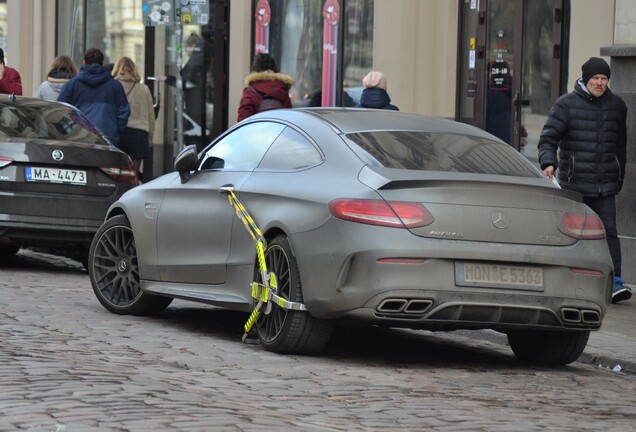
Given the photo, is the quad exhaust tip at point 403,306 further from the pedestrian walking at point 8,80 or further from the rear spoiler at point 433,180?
the pedestrian walking at point 8,80

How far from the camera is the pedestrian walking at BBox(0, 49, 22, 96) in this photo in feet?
65.2

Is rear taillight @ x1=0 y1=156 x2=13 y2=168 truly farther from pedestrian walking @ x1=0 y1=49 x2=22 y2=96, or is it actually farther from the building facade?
pedestrian walking @ x1=0 y1=49 x2=22 y2=96

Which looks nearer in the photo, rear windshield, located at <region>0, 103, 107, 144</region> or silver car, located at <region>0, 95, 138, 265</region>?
silver car, located at <region>0, 95, 138, 265</region>

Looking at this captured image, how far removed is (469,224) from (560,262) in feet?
1.93

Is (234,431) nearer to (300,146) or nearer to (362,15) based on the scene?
(300,146)

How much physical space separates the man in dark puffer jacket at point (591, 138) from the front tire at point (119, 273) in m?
3.53

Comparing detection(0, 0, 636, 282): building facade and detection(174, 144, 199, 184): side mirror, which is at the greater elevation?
detection(0, 0, 636, 282): building facade

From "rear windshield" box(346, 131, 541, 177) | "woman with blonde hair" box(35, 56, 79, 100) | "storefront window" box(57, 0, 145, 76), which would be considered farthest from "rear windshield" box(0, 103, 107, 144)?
"storefront window" box(57, 0, 145, 76)

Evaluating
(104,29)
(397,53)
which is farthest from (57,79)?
(104,29)

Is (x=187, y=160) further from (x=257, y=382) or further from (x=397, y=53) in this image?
(x=397, y=53)

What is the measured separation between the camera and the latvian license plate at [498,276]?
8.59 m

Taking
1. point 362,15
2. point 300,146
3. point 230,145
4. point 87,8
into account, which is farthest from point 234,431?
point 87,8

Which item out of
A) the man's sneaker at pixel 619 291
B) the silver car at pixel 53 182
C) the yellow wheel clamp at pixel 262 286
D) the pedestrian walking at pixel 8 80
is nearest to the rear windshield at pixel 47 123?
the silver car at pixel 53 182

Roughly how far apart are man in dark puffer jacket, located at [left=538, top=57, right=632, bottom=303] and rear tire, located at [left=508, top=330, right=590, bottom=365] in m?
3.17
